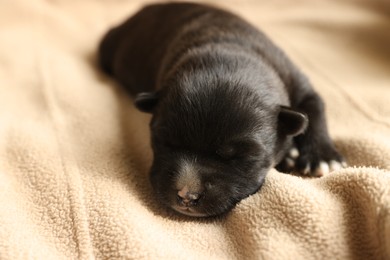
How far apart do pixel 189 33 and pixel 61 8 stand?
2049 mm

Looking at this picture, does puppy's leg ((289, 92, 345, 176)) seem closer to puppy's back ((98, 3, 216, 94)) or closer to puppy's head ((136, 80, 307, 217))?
puppy's head ((136, 80, 307, 217))

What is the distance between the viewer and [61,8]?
14.3 ft

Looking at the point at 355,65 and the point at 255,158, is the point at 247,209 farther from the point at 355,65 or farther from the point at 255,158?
the point at 355,65

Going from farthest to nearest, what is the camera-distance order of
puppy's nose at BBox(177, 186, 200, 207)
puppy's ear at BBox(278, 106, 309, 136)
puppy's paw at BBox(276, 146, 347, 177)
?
puppy's paw at BBox(276, 146, 347, 177)
puppy's ear at BBox(278, 106, 309, 136)
puppy's nose at BBox(177, 186, 200, 207)

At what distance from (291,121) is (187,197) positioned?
0.58 metres

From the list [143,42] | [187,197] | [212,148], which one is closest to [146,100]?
[212,148]

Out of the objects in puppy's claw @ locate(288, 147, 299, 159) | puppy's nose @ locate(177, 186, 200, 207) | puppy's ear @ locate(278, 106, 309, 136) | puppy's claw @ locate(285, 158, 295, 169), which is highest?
puppy's ear @ locate(278, 106, 309, 136)

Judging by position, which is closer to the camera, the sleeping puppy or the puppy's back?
the sleeping puppy

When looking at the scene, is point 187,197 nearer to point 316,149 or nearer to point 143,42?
point 316,149

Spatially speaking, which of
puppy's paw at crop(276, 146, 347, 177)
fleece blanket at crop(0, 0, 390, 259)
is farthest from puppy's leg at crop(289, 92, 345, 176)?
fleece blanket at crop(0, 0, 390, 259)

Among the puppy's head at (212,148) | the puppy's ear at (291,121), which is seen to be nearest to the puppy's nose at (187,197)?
the puppy's head at (212,148)

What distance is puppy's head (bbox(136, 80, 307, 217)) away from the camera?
188cm

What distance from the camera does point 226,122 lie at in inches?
74.8

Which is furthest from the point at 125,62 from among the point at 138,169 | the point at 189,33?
the point at 138,169
